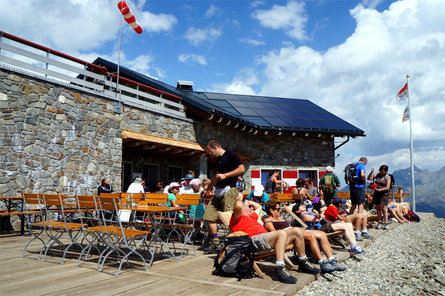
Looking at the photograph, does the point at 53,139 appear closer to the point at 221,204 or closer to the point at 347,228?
the point at 221,204

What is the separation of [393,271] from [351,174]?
2600 millimetres

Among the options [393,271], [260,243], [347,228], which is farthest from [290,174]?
[260,243]

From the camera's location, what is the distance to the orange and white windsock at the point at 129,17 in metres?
10.8

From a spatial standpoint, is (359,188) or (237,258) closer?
(237,258)

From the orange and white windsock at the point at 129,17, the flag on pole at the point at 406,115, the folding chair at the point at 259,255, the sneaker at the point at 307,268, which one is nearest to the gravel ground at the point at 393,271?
the sneaker at the point at 307,268

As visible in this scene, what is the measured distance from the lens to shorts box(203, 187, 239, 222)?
15.9ft

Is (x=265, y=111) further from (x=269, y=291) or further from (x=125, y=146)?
(x=269, y=291)

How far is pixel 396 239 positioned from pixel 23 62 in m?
9.45

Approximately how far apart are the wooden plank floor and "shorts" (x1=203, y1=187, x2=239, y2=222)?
0.63 metres

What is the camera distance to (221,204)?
491 cm

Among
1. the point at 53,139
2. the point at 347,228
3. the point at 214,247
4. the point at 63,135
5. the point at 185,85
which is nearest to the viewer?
the point at 347,228

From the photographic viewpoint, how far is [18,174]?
749cm

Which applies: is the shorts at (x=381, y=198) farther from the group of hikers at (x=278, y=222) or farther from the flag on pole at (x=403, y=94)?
the flag on pole at (x=403, y=94)

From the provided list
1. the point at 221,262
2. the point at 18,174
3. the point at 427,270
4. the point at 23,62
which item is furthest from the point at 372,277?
the point at 23,62
